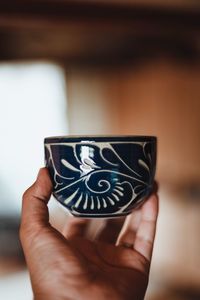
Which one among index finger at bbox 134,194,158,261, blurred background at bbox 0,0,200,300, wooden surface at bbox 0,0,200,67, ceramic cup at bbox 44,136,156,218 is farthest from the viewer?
blurred background at bbox 0,0,200,300

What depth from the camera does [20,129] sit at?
1.13 metres

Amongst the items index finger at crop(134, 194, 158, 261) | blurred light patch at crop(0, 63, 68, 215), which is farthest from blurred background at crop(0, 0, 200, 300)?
index finger at crop(134, 194, 158, 261)

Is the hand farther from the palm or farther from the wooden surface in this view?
the wooden surface

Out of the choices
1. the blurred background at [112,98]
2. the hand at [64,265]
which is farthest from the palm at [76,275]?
the blurred background at [112,98]

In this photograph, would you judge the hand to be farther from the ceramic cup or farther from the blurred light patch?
the blurred light patch

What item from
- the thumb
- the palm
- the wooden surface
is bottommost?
the palm

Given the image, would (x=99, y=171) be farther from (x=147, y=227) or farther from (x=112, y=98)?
(x=112, y=98)

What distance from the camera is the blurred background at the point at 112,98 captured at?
108 cm

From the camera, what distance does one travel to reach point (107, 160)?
0.49m

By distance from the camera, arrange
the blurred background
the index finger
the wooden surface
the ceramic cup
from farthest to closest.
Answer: the blurred background
the wooden surface
the index finger
the ceramic cup

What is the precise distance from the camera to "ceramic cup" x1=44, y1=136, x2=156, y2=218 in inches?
19.1

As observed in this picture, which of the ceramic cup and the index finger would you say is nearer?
the ceramic cup

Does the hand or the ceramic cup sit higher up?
the ceramic cup

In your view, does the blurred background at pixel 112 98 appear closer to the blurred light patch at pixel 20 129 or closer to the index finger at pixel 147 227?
the blurred light patch at pixel 20 129
